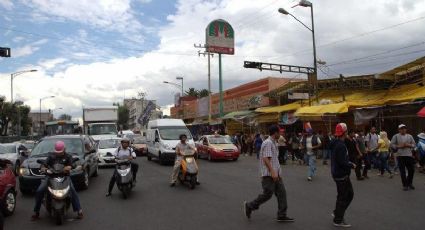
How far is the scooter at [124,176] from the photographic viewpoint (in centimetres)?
1162

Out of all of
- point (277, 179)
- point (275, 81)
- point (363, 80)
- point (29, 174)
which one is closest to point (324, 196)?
point (277, 179)

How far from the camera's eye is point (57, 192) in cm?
856

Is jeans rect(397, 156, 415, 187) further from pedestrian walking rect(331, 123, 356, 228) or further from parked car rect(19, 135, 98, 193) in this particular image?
parked car rect(19, 135, 98, 193)

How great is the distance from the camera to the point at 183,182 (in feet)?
46.2

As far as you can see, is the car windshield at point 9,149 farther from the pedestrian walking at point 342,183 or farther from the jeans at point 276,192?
the pedestrian walking at point 342,183

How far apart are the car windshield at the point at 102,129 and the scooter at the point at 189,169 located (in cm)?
1728

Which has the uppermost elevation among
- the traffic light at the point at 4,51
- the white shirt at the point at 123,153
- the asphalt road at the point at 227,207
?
the traffic light at the point at 4,51

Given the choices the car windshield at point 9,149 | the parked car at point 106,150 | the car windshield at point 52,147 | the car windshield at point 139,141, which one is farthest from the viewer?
the car windshield at point 139,141

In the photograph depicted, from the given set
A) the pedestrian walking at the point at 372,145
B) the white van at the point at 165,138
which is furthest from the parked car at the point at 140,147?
the pedestrian walking at the point at 372,145

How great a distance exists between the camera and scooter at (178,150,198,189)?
528 inches

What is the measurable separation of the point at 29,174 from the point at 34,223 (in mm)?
3446

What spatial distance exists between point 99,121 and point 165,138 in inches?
373

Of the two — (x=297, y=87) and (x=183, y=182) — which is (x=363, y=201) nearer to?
(x=183, y=182)

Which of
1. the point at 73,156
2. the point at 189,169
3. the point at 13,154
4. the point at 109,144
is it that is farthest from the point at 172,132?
the point at 73,156
